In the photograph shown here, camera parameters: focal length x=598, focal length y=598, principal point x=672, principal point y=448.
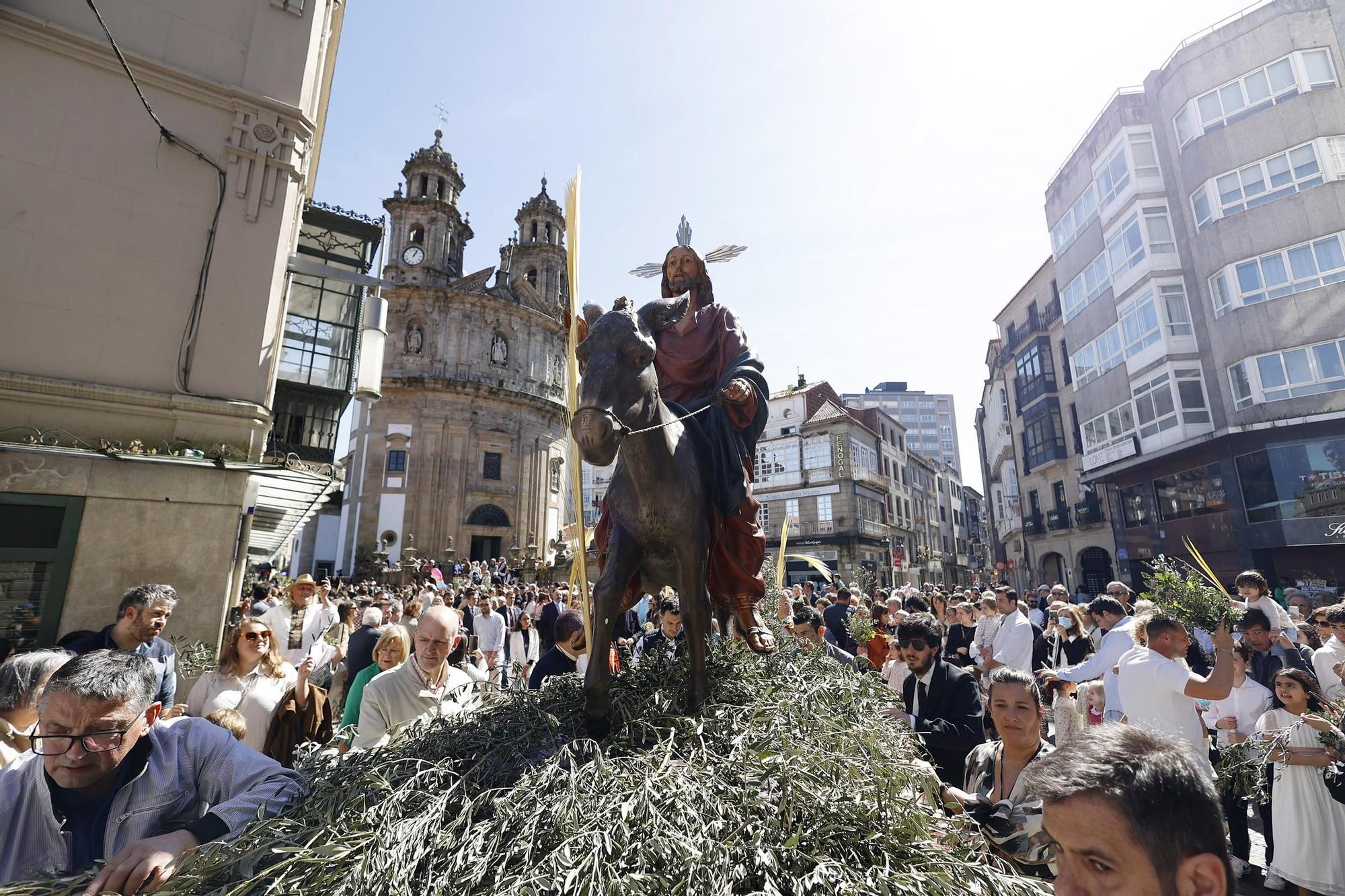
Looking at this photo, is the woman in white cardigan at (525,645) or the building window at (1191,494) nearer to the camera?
the woman in white cardigan at (525,645)

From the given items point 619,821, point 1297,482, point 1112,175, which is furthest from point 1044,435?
point 619,821

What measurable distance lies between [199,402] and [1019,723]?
1021 centimetres

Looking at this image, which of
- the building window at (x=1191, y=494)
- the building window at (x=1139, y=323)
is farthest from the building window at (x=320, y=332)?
the building window at (x=1191, y=494)

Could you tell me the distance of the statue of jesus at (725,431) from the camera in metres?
3.66

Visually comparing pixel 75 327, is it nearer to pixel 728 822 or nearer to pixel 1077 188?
pixel 728 822

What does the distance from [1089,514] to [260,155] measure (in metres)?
33.3

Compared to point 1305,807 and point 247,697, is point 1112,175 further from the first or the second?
point 247,697

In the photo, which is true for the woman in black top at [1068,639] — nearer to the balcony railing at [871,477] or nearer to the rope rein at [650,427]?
the rope rein at [650,427]

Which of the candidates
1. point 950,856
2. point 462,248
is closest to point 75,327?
point 950,856

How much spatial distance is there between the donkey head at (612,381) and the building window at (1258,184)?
1010 inches

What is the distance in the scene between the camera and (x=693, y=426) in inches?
145

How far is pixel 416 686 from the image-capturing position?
3.80m

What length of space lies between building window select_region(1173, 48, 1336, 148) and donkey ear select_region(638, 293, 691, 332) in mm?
26781

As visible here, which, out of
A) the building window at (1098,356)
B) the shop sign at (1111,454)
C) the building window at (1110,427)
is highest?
the building window at (1098,356)
